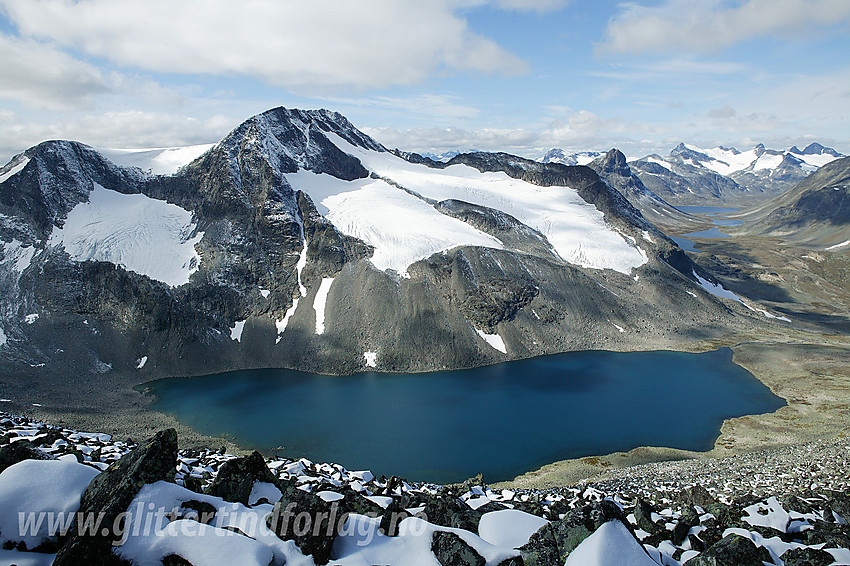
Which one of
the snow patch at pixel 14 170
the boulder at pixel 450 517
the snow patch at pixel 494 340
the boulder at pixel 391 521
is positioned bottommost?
the snow patch at pixel 494 340

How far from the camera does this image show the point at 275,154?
99750mm

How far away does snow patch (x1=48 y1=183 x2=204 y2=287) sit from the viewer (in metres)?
78.2

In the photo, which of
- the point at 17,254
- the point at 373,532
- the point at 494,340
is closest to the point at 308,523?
the point at 373,532

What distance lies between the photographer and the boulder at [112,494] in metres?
7.76

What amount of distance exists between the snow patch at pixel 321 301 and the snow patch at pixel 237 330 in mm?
12452

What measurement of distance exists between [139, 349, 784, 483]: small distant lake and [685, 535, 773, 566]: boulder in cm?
3221

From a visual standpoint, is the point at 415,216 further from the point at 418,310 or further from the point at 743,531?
the point at 743,531

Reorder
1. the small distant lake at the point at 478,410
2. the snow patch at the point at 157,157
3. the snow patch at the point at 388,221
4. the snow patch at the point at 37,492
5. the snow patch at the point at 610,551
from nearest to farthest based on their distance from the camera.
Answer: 1. the snow patch at the point at 37,492
2. the snow patch at the point at 610,551
3. the small distant lake at the point at 478,410
4. the snow patch at the point at 388,221
5. the snow patch at the point at 157,157

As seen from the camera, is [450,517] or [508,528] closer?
[508,528]

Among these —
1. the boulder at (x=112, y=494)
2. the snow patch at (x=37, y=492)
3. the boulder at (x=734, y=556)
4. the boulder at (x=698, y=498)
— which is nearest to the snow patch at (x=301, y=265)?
the boulder at (x=698, y=498)

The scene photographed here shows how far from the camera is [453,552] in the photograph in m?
9.48

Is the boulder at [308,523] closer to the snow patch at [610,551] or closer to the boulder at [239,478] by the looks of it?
the boulder at [239,478]

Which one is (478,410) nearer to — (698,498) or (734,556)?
(698,498)

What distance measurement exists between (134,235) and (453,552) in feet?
301
